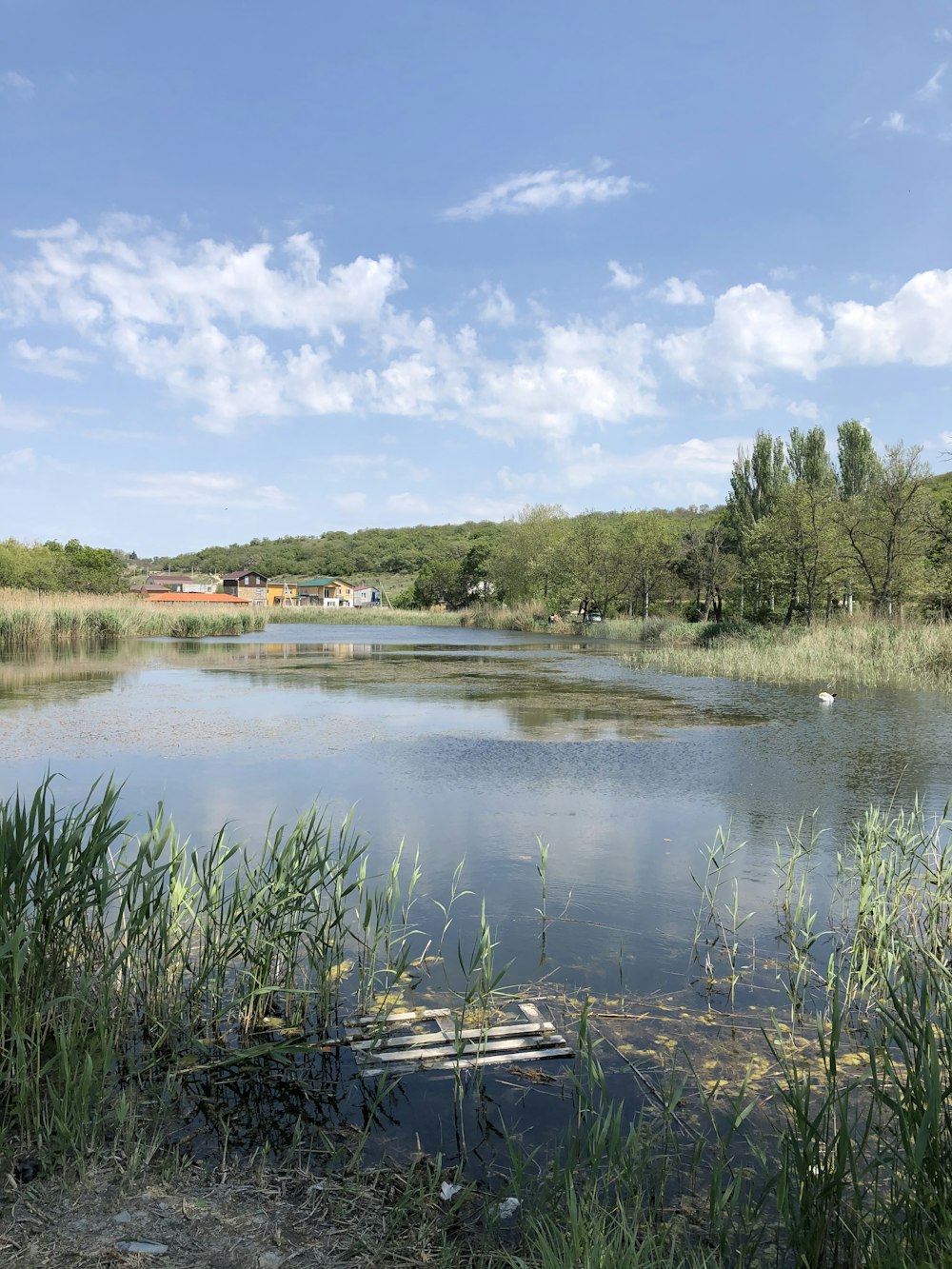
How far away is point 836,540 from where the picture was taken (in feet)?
100

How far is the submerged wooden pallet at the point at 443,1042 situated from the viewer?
3.51 meters

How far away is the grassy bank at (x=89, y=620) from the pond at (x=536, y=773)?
1096 cm

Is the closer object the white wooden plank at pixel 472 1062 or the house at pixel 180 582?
the white wooden plank at pixel 472 1062

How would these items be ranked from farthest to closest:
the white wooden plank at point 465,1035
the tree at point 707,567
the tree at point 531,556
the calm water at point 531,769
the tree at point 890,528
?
the tree at point 531,556, the tree at point 707,567, the tree at point 890,528, the calm water at point 531,769, the white wooden plank at point 465,1035

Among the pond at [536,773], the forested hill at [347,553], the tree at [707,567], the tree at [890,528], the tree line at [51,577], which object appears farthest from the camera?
the forested hill at [347,553]

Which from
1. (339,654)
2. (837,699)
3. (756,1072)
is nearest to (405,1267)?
(756,1072)

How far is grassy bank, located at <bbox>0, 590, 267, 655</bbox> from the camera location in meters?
29.3

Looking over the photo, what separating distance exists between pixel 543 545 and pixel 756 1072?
60.3 meters

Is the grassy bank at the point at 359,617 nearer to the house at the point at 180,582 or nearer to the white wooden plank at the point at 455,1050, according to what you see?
the house at the point at 180,582

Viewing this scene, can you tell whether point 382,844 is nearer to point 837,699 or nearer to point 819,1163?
point 819,1163

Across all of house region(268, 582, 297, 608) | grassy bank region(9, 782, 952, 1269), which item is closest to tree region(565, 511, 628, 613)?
grassy bank region(9, 782, 952, 1269)

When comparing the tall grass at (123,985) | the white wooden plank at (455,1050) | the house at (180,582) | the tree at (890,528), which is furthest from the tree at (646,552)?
the house at (180,582)

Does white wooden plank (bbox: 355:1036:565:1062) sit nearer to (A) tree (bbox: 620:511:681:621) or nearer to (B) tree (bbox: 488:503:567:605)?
(A) tree (bbox: 620:511:681:621)

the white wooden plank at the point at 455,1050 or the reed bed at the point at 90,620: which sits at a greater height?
the reed bed at the point at 90,620
